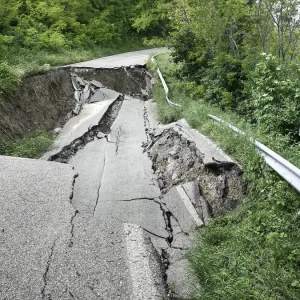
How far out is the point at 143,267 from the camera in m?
4.41

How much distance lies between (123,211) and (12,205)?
1.86 m

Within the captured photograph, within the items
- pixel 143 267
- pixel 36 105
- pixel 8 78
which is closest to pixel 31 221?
pixel 143 267

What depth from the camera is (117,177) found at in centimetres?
753

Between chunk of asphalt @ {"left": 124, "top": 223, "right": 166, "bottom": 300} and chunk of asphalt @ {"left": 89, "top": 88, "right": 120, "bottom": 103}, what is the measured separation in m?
9.84

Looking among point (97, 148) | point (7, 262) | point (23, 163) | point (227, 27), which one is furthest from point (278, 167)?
point (227, 27)

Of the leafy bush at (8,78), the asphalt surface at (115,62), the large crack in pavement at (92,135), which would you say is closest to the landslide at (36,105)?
the leafy bush at (8,78)

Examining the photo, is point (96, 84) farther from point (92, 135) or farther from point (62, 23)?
point (62, 23)

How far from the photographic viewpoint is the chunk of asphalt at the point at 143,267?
4.02m

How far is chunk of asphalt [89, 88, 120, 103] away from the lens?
1439cm

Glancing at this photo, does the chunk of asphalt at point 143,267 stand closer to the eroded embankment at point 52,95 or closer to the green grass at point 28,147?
the green grass at point 28,147

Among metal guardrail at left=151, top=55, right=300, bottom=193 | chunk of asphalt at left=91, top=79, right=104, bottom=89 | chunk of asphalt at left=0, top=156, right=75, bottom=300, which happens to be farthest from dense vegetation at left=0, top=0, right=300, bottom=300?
chunk of asphalt at left=91, top=79, right=104, bottom=89

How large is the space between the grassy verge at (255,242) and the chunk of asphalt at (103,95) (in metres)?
8.75

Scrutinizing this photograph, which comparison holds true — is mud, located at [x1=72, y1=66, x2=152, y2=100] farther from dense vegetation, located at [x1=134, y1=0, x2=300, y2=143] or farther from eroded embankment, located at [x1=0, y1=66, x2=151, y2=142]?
dense vegetation, located at [x1=134, y1=0, x2=300, y2=143]

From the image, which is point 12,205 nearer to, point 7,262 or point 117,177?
point 7,262
